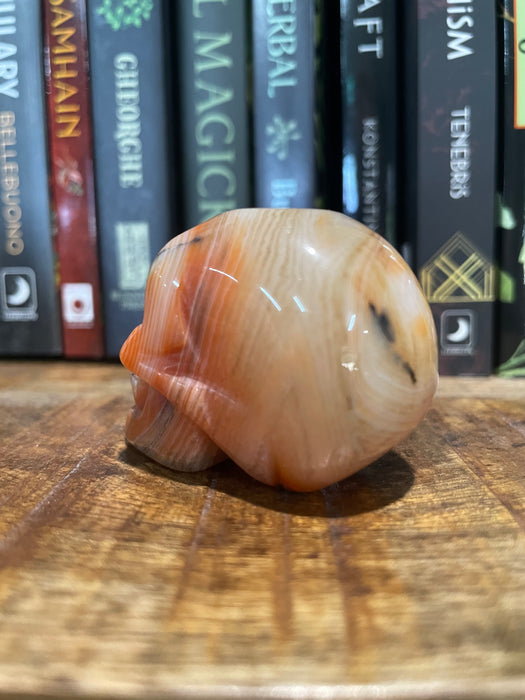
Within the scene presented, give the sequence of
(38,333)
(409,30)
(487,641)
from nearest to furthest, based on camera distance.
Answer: (487,641), (409,30), (38,333)

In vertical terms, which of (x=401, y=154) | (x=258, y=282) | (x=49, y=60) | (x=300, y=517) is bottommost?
(x=300, y=517)

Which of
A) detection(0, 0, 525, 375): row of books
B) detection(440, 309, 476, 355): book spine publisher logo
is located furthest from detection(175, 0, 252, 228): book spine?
detection(440, 309, 476, 355): book spine publisher logo

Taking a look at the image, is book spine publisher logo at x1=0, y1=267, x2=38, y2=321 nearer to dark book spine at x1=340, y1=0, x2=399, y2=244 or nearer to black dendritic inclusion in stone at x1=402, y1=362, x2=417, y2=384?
dark book spine at x1=340, y1=0, x2=399, y2=244

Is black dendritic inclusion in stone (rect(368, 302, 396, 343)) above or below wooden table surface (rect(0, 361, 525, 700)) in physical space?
above

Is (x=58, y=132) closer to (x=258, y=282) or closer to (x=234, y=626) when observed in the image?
(x=258, y=282)

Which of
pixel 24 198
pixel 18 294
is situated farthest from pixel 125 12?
pixel 18 294

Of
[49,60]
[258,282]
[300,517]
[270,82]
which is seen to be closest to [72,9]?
[49,60]
